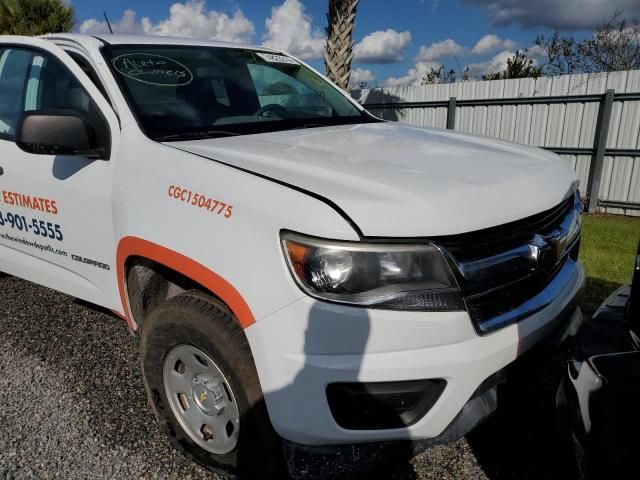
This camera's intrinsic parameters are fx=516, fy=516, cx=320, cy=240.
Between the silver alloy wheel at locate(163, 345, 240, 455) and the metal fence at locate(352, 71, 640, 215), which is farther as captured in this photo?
the metal fence at locate(352, 71, 640, 215)

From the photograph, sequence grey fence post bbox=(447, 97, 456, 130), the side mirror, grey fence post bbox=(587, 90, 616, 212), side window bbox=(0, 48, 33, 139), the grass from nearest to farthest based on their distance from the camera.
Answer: the side mirror < side window bbox=(0, 48, 33, 139) < the grass < grey fence post bbox=(587, 90, 616, 212) < grey fence post bbox=(447, 97, 456, 130)

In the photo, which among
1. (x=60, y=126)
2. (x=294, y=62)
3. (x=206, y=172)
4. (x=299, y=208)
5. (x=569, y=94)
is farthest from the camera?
(x=569, y=94)

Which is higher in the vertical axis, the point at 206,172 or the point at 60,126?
the point at 60,126

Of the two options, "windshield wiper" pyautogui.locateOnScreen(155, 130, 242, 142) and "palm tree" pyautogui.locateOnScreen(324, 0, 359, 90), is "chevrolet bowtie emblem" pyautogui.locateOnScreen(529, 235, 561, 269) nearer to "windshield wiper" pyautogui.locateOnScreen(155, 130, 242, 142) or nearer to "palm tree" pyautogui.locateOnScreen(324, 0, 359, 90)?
"windshield wiper" pyautogui.locateOnScreen(155, 130, 242, 142)

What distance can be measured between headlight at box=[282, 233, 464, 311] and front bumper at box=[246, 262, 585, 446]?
0.12 feet

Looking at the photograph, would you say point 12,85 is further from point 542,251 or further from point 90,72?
point 542,251

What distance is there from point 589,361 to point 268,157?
4.26 feet

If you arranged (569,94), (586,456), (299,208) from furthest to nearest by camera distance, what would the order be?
(569,94)
(299,208)
(586,456)

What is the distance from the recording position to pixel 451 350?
165 cm

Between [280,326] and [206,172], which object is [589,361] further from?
[206,172]

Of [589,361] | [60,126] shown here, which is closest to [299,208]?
[589,361]

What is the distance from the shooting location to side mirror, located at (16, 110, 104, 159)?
220cm

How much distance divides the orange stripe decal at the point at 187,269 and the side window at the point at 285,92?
125cm

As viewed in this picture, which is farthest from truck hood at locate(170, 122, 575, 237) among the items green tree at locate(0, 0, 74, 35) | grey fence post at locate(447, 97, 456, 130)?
green tree at locate(0, 0, 74, 35)
